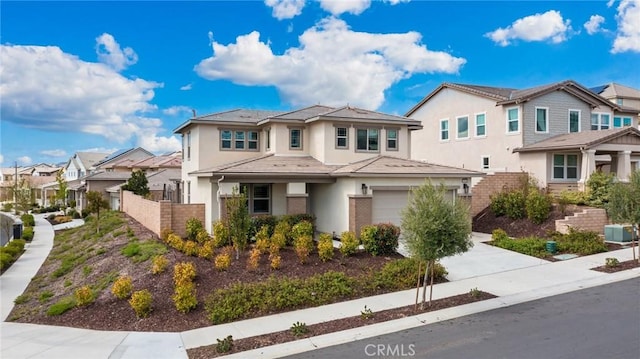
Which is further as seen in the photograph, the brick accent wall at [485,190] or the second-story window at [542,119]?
the second-story window at [542,119]

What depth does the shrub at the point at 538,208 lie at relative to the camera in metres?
21.6

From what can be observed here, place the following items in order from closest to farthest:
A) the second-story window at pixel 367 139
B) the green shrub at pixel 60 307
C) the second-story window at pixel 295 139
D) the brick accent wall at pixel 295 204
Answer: the green shrub at pixel 60 307 < the brick accent wall at pixel 295 204 < the second-story window at pixel 367 139 < the second-story window at pixel 295 139

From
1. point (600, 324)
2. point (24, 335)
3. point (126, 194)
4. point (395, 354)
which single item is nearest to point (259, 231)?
point (24, 335)

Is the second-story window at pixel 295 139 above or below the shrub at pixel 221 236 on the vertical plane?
above

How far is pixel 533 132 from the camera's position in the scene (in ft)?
89.6

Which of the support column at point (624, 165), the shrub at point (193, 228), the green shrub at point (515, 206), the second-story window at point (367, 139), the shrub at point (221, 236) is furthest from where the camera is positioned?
the support column at point (624, 165)

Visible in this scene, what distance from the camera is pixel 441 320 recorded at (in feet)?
34.7

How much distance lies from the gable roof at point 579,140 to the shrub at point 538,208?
12.9 ft

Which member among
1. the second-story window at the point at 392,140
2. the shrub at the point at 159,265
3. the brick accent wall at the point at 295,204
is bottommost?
the shrub at the point at 159,265

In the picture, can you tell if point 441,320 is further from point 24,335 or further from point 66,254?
point 66,254

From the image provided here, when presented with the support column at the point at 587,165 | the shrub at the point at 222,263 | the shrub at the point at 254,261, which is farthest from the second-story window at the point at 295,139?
the support column at the point at 587,165

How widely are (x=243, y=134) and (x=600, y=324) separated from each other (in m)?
18.5

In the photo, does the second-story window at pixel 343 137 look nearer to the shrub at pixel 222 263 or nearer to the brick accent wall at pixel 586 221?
the brick accent wall at pixel 586 221

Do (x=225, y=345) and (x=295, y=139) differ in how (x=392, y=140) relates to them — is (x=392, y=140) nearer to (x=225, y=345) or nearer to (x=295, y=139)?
(x=295, y=139)
